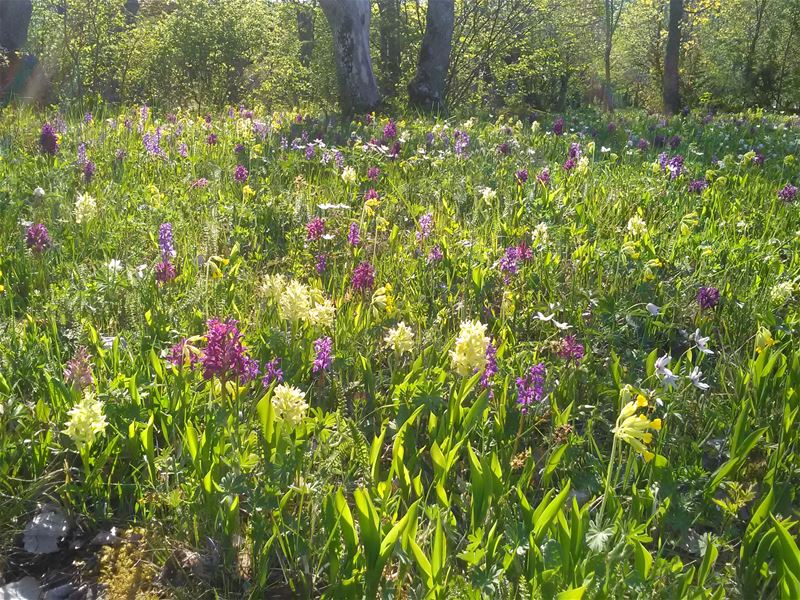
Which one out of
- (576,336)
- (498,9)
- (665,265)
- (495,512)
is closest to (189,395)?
(495,512)

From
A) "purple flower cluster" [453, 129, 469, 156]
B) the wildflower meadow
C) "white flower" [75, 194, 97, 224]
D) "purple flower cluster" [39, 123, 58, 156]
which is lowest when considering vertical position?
the wildflower meadow

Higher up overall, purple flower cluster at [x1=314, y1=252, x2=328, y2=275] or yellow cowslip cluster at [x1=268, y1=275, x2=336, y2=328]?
yellow cowslip cluster at [x1=268, y1=275, x2=336, y2=328]

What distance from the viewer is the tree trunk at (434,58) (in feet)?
36.6

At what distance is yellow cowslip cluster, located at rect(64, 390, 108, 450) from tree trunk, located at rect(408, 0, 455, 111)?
1034 cm

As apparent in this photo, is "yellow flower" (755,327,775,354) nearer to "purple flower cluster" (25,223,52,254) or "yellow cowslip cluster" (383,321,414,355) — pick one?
"yellow cowslip cluster" (383,321,414,355)

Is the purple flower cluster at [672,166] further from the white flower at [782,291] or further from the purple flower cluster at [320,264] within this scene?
the purple flower cluster at [320,264]

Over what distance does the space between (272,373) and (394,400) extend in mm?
434

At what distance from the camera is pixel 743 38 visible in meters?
23.3

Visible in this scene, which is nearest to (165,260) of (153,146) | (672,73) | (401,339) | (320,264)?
(320,264)

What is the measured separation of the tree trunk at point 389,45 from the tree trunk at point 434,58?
1.95 meters

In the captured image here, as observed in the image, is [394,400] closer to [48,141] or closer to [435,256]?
[435,256]

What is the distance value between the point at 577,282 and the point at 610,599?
195cm

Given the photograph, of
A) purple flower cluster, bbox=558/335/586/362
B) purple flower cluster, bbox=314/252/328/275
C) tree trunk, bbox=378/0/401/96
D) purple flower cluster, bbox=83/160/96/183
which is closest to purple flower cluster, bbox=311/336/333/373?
purple flower cluster, bbox=558/335/586/362

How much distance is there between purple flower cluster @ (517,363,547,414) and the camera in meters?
2.14
